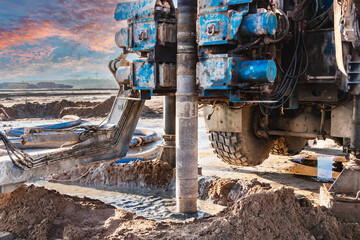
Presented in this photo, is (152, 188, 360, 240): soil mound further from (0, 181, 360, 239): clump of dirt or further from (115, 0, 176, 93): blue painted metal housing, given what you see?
(115, 0, 176, 93): blue painted metal housing

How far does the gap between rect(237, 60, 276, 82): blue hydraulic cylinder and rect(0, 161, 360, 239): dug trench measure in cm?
127

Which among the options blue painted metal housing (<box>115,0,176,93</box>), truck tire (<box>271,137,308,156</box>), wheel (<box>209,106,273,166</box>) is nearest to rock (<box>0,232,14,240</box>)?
blue painted metal housing (<box>115,0,176,93</box>)

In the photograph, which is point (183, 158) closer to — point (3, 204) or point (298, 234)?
point (298, 234)

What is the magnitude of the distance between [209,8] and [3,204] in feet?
10.7

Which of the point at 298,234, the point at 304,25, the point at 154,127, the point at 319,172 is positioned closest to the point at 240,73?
the point at 304,25

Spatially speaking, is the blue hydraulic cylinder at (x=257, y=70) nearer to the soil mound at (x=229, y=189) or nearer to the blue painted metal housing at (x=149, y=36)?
the blue painted metal housing at (x=149, y=36)

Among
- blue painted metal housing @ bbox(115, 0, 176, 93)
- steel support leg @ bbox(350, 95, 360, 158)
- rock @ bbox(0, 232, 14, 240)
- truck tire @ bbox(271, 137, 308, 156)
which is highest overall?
blue painted metal housing @ bbox(115, 0, 176, 93)

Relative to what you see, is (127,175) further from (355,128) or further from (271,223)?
(355,128)

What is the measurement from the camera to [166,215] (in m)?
5.36

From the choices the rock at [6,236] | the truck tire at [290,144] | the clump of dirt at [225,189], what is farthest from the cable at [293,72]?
the rock at [6,236]

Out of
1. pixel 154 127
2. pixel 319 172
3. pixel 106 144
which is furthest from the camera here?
pixel 154 127

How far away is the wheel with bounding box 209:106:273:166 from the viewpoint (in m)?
6.45

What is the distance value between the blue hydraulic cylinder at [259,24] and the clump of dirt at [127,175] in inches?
112

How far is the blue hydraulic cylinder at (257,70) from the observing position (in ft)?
15.2
